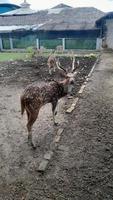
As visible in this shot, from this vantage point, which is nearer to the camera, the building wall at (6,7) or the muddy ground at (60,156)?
the muddy ground at (60,156)

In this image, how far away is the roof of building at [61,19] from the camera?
22.9m

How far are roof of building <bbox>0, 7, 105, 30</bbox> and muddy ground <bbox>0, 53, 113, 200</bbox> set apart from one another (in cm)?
1485

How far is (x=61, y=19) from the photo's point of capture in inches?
988

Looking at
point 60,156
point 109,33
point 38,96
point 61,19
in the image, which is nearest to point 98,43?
point 109,33

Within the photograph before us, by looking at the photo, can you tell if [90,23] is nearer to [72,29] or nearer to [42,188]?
[72,29]

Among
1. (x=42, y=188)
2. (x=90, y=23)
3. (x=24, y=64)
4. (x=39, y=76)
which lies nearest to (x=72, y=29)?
(x=90, y=23)

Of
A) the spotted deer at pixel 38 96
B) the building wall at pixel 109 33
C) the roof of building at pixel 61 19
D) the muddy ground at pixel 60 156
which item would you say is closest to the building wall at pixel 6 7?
the roof of building at pixel 61 19

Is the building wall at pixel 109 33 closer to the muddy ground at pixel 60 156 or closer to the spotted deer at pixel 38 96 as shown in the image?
the muddy ground at pixel 60 156

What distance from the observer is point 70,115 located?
799cm

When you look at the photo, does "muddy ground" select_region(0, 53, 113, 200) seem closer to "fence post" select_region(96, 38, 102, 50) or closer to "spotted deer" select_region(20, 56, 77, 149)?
"spotted deer" select_region(20, 56, 77, 149)

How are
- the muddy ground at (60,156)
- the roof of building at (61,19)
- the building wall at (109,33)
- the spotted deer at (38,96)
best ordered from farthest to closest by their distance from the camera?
the roof of building at (61,19)
the building wall at (109,33)
the spotted deer at (38,96)
the muddy ground at (60,156)

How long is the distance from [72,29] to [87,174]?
61.0ft

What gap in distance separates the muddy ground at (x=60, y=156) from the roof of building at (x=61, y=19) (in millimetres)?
14853

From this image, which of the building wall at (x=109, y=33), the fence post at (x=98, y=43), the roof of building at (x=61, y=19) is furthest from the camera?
the roof of building at (x=61, y=19)
